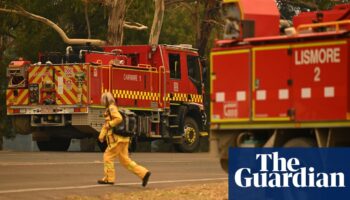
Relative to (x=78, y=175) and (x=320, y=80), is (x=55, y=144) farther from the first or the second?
(x=320, y=80)

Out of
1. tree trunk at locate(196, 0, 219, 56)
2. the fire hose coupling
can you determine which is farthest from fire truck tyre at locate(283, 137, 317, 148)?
tree trunk at locate(196, 0, 219, 56)


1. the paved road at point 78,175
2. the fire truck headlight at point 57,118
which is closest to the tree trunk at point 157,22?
the fire truck headlight at point 57,118

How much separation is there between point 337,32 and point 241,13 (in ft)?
6.30

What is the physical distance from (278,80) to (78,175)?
24.0 feet

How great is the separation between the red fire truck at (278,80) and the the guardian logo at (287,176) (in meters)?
1.26

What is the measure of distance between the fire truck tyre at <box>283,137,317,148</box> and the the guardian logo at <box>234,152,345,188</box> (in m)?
1.22

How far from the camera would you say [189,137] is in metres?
35.2

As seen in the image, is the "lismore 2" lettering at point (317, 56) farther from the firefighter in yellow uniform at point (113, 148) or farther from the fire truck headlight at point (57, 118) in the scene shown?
the fire truck headlight at point (57, 118)

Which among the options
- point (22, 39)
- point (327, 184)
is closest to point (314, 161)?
point (327, 184)

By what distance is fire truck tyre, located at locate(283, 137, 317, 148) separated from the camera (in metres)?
15.6

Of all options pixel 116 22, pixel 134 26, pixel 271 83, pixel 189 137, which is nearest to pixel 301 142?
pixel 271 83

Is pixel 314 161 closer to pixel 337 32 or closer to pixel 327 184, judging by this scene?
pixel 327 184

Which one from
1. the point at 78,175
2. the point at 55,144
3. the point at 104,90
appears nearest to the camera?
the point at 78,175

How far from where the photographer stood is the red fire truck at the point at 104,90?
105 feet
